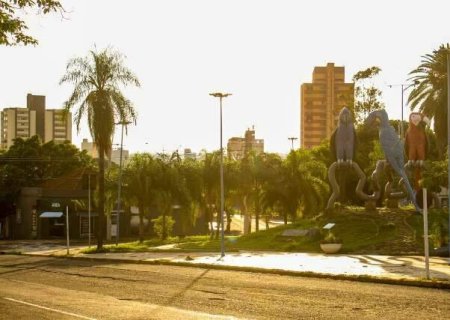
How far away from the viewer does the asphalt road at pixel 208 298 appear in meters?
15.6

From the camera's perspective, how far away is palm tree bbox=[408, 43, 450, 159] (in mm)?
54594

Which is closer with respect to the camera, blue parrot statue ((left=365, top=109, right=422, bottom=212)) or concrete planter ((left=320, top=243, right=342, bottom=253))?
concrete planter ((left=320, top=243, right=342, bottom=253))

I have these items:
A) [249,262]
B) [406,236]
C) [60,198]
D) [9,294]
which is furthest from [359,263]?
[60,198]

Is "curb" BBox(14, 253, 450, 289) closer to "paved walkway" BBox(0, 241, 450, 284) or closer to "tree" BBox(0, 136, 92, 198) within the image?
"paved walkway" BBox(0, 241, 450, 284)

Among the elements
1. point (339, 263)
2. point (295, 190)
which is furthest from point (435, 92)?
point (339, 263)

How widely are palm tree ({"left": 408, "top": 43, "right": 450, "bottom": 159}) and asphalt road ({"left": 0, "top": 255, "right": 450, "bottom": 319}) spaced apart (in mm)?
33004

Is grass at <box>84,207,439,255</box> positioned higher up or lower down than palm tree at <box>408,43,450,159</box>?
lower down

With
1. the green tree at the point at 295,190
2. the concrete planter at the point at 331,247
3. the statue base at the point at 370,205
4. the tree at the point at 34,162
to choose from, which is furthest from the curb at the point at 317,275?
the tree at the point at 34,162

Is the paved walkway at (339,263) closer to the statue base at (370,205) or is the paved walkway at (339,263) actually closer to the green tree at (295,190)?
the statue base at (370,205)

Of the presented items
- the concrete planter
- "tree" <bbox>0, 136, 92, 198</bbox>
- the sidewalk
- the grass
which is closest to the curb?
the sidewalk

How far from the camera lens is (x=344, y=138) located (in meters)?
44.2

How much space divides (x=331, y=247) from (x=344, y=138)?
34.6 ft

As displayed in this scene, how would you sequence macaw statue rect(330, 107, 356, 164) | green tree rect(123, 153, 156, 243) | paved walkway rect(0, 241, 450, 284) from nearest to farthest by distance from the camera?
paved walkway rect(0, 241, 450, 284) < macaw statue rect(330, 107, 356, 164) < green tree rect(123, 153, 156, 243)

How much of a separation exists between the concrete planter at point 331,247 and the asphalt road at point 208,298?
1004 cm
